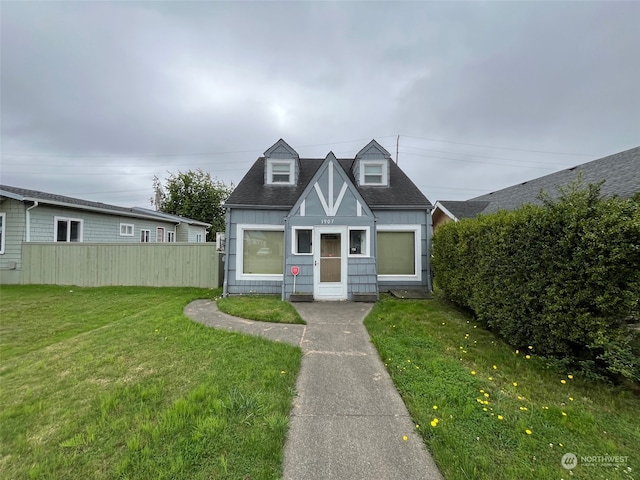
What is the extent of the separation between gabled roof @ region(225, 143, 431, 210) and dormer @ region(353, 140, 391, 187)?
220 mm

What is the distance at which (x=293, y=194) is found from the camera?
956 centimetres

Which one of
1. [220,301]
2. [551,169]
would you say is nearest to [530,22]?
[220,301]

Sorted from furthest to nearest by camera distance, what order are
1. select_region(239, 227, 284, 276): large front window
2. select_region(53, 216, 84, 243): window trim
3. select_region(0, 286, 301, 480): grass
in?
select_region(53, 216, 84, 243): window trim, select_region(239, 227, 284, 276): large front window, select_region(0, 286, 301, 480): grass

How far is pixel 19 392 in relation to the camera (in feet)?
9.96

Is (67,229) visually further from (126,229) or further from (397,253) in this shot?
(397,253)

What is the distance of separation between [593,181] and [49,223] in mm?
23197

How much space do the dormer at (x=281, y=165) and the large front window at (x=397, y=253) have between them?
4174 mm

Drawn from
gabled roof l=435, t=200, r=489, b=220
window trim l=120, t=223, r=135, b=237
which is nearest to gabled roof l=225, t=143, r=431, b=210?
gabled roof l=435, t=200, r=489, b=220

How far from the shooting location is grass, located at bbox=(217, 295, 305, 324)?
6.07 meters

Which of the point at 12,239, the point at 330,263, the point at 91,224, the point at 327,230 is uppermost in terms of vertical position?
the point at 91,224

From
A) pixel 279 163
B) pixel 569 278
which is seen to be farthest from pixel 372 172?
pixel 569 278

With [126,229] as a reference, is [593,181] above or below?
above

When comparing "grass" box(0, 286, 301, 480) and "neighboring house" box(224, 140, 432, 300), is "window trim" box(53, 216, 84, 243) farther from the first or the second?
"neighboring house" box(224, 140, 432, 300)

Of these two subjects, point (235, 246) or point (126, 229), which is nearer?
point (235, 246)
